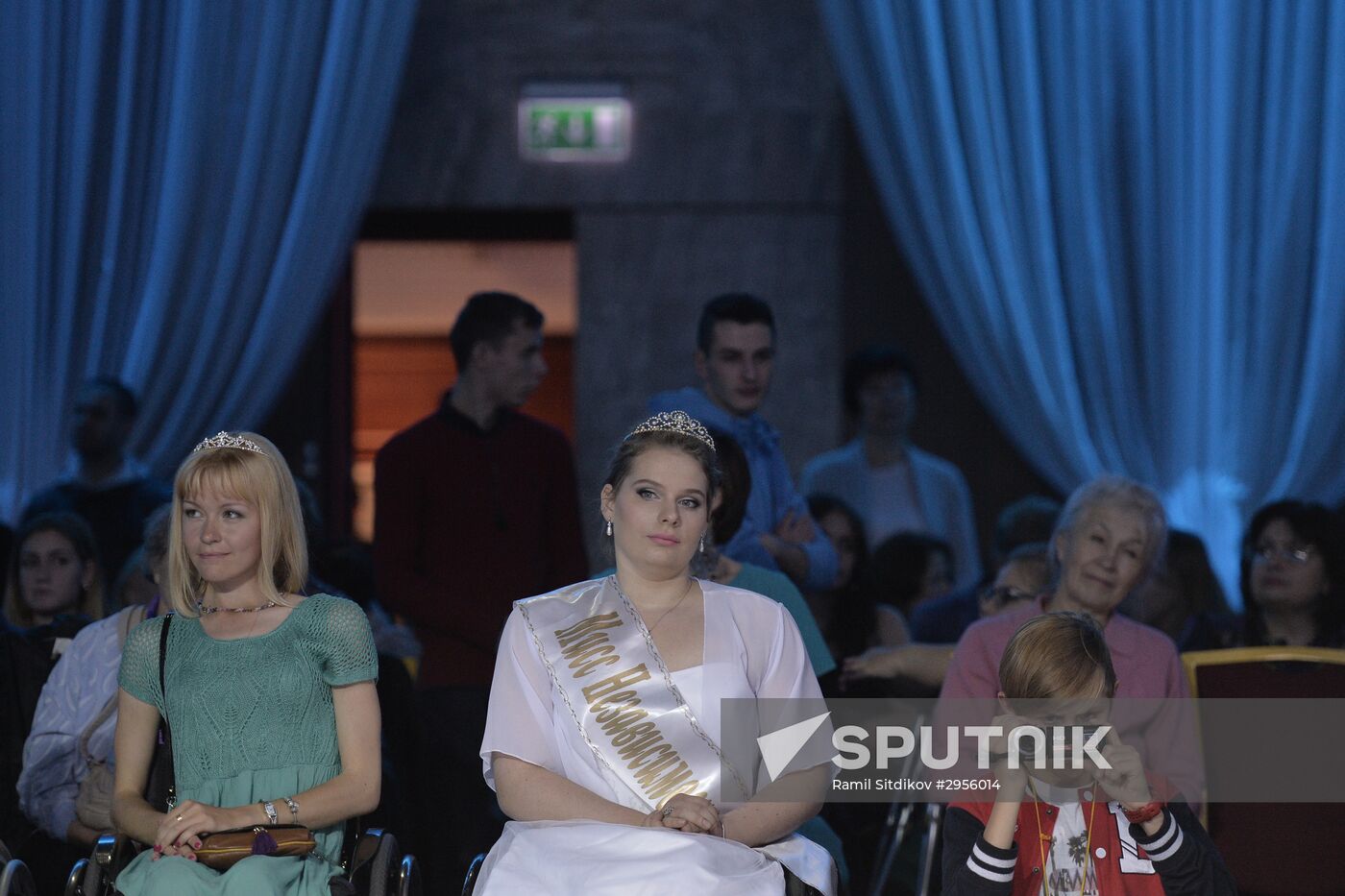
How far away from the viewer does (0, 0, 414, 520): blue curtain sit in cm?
577

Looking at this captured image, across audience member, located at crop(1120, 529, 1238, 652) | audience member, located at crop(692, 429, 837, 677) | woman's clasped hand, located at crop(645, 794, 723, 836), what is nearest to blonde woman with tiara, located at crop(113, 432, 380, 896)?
woman's clasped hand, located at crop(645, 794, 723, 836)

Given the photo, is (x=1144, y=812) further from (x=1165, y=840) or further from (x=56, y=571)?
(x=56, y=571)

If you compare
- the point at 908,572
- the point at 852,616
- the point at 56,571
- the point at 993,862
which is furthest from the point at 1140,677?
the point at 56,571

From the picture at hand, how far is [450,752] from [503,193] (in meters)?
2.92

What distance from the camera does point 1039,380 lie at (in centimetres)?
582

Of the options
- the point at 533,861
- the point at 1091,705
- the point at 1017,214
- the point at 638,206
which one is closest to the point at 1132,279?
the point at 1017,214

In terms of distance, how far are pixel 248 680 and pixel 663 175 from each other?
377 cm

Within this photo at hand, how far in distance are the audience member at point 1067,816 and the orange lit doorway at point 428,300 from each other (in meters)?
3.23

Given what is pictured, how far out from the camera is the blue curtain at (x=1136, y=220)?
18.9ft

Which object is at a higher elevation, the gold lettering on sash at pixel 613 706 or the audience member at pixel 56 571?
the audience member at pixel 56 571

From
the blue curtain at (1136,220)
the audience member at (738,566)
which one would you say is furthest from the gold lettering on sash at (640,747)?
the blue curtain at (1136,220)

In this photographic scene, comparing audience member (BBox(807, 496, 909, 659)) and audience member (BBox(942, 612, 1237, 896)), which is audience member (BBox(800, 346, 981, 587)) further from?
audience member (BBox(942, 612, 1237, 896))

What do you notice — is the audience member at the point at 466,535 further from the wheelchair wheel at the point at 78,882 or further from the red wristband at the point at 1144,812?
the red wristband at the point at 1144,812

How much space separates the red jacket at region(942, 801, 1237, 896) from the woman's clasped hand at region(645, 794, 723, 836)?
0.39m
